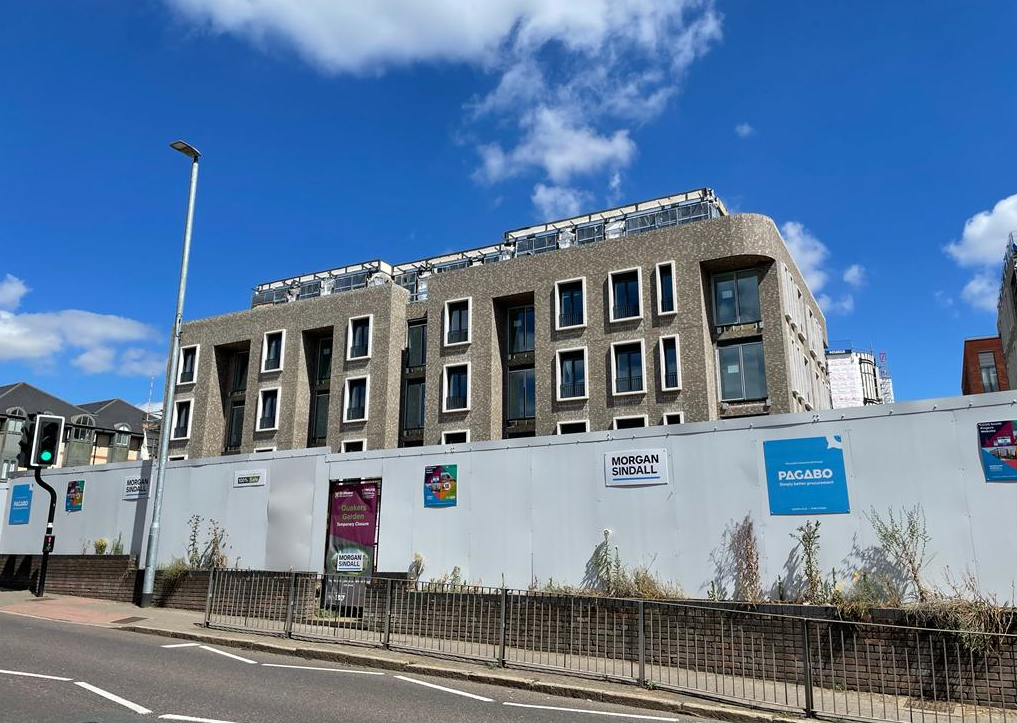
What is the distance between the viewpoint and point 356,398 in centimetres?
3709

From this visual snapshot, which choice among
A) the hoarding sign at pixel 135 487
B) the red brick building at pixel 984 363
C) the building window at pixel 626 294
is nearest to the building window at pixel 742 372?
the building window at pixel 626 294

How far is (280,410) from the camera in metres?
38.4

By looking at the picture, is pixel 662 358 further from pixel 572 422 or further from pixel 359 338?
pixel 359 338

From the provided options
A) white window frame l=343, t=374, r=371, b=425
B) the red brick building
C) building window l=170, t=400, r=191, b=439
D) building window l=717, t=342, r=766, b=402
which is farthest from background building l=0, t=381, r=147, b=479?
the red brick building

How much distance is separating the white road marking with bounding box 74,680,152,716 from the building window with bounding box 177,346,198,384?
1412 inches

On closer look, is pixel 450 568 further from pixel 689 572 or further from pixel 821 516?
pixel 821 516

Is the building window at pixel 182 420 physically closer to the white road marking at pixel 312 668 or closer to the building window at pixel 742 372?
the building window at pixel 742 372

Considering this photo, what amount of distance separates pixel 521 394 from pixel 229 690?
1003 inches

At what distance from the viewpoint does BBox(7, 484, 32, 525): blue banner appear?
23516 millimetres

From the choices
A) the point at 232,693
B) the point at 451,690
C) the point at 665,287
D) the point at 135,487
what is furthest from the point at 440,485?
the point at 665,287

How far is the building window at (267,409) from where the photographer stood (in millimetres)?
38688

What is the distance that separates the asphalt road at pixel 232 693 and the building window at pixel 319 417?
26.4 m

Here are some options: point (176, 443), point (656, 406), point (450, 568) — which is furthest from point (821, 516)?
point (176, 443)

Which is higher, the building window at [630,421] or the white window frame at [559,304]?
the white window frame at [559,304]
